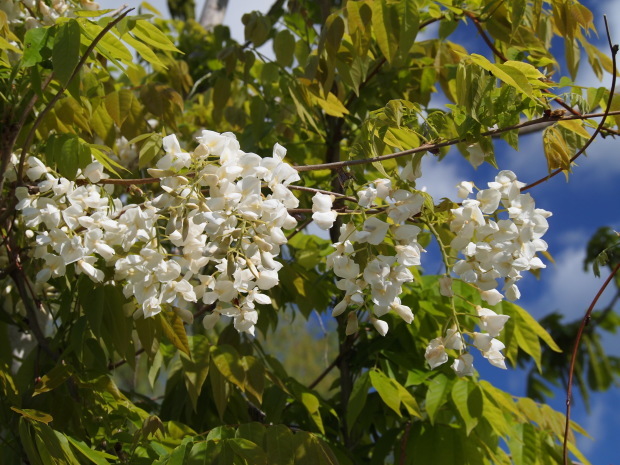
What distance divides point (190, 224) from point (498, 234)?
46 centimetres

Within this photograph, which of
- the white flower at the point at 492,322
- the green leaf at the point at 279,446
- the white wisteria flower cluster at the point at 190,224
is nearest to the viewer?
the white wisteria flower cluster at the point at 190,224

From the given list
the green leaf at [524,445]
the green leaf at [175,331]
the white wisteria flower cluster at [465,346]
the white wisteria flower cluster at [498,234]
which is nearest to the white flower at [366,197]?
the white wisteria flower cluster at [498,234]

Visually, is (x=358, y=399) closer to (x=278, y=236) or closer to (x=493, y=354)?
(x=493, y=354)

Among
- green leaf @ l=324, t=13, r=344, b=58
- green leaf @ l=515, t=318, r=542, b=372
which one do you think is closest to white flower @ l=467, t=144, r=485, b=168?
green leaf @ l=324, t=13, r=344, b=58

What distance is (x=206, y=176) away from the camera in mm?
1044

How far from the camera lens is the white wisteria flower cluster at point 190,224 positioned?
3.43 feet

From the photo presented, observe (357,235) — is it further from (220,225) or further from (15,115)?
(15,115)

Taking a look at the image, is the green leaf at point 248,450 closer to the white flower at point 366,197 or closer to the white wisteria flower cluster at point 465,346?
the white wisteria flower cluster at point 465,346

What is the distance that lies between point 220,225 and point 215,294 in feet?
0.58

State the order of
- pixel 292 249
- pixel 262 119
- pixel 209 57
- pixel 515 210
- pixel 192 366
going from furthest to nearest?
pixel 209 57, pixel 292 249, pixel 262 119, pixel 192 366, pixel 515 210

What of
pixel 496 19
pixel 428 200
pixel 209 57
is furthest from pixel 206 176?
pixel 209 57

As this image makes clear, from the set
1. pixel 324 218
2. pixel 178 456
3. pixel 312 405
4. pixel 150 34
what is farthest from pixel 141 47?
pixel 312 405

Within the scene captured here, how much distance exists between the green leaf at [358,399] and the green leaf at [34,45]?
3.02ft

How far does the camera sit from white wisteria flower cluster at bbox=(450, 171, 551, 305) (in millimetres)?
1114
